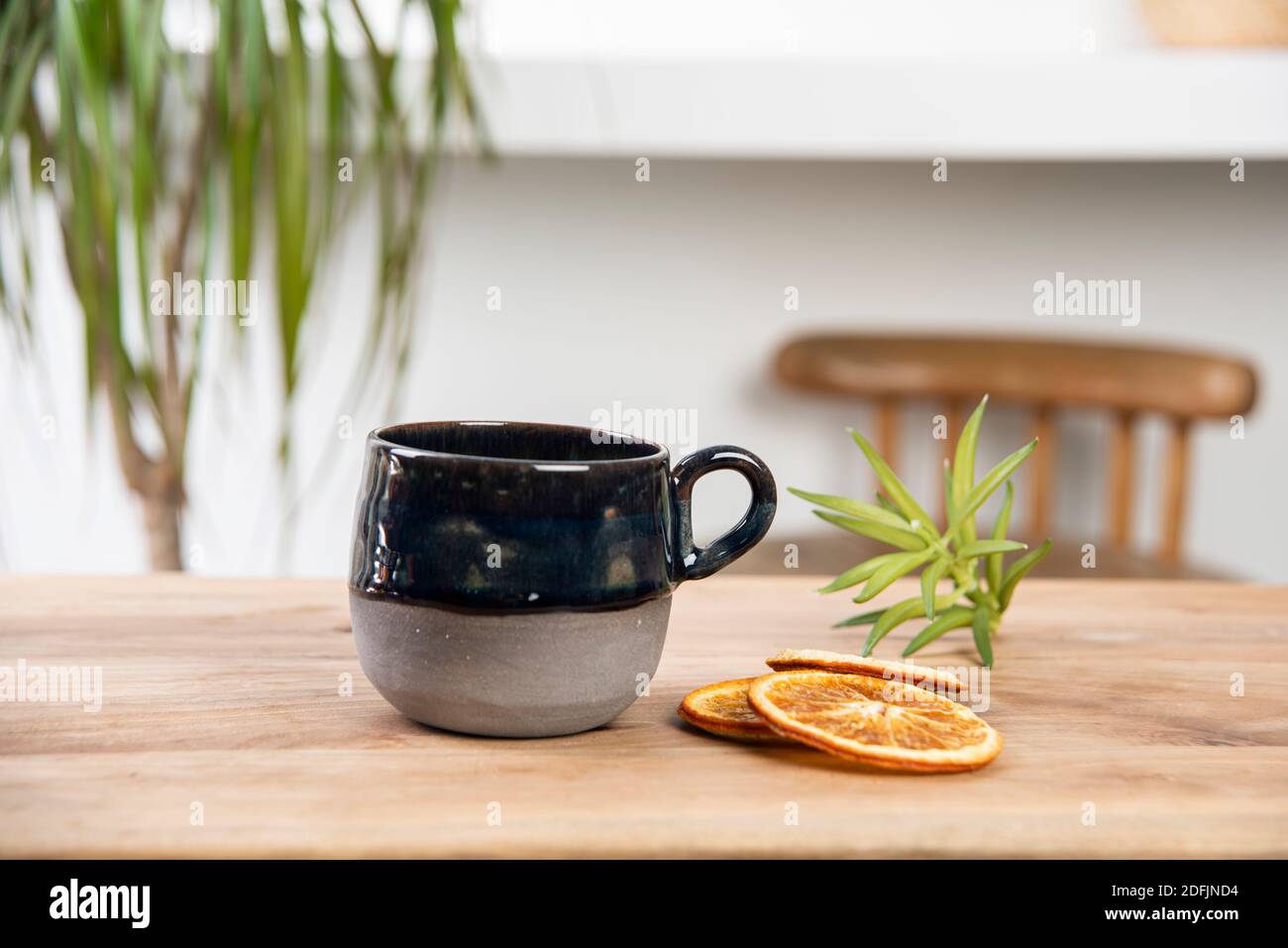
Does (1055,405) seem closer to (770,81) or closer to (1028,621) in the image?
(770,81)

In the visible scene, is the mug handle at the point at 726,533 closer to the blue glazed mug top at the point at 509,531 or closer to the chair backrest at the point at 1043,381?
the blue glazed mug top at the point at 509,531

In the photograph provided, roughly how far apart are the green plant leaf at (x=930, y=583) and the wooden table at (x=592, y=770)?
5cm

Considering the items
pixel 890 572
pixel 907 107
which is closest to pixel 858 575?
pixel 890 572

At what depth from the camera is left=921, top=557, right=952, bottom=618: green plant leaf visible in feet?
2.23

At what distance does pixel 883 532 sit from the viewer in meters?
0.73

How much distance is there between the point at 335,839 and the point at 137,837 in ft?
0.23

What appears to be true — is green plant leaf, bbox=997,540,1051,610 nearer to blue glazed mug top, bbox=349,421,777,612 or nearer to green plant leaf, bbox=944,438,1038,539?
green plant leaf, bbox=944,438,1038,539

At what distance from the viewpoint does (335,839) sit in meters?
0.44
